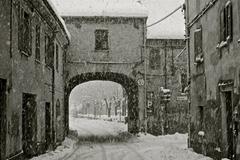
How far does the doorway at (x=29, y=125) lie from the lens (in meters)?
14.4

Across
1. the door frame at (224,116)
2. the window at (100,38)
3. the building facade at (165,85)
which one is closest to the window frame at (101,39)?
the window at (100,38)

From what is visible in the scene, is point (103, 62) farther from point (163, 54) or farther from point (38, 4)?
point (38, 4)

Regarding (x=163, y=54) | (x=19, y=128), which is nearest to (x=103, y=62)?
(x=163, y=54)

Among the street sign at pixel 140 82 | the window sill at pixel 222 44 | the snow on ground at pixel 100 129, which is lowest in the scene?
the snow on ground at pixel 100 129

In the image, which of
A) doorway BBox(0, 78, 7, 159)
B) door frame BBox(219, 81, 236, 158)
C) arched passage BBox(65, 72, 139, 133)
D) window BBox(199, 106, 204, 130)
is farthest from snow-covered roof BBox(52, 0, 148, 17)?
doorway BBox(0, 78, 7, 159)

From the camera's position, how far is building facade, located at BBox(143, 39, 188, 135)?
2758 centimetres

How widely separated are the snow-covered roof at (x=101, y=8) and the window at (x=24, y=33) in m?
12.8

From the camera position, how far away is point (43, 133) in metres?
16.3

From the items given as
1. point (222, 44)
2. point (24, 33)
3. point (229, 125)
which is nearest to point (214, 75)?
point (222, 44)

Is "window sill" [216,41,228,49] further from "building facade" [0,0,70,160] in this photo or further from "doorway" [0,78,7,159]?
"doorway" [0,78,7,159]

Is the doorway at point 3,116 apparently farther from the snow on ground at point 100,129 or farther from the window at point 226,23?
the snow on ground at point 100,129

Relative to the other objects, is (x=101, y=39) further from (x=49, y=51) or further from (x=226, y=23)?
(x=226, y=23)

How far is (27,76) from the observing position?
13.6 m

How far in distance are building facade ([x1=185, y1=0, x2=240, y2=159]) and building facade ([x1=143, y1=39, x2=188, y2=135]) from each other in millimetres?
9500
